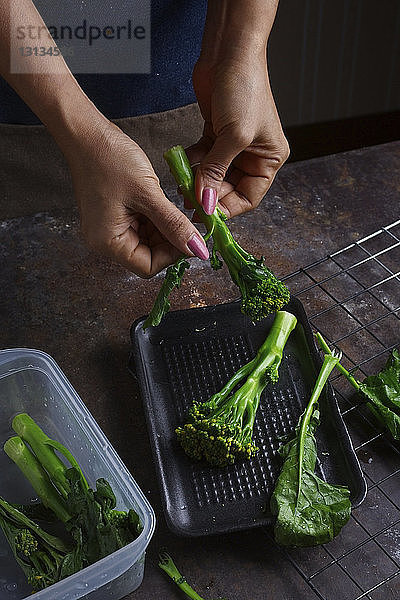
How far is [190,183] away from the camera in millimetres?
1793

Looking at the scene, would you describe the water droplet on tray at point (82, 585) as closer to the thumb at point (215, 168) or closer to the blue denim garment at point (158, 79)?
the thumb at point (215, 168)

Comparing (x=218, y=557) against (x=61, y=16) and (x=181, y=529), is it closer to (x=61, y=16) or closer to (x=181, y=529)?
(x=181, y=529)

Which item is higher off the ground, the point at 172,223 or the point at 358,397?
the point at 172,223

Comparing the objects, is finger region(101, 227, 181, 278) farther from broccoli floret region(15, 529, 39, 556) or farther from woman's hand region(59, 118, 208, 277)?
broccoli floret region(15, 529, 39, 556)

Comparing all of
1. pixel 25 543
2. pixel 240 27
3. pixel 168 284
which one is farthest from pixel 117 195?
pixel 25 543

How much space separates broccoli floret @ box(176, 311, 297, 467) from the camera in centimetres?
159

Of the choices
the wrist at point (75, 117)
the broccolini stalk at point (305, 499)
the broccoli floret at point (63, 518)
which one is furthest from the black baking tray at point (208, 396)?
the wrist at point (75, 117)

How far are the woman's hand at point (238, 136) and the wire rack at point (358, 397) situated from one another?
28cm

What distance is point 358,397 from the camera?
1.78 m

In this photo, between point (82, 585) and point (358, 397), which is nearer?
point (82, 585)

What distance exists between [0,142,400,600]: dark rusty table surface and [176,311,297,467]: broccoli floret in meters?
0.13

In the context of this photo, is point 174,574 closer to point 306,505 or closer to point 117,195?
point 306,505

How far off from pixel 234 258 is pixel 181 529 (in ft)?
2.00

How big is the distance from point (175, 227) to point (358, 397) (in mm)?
586
